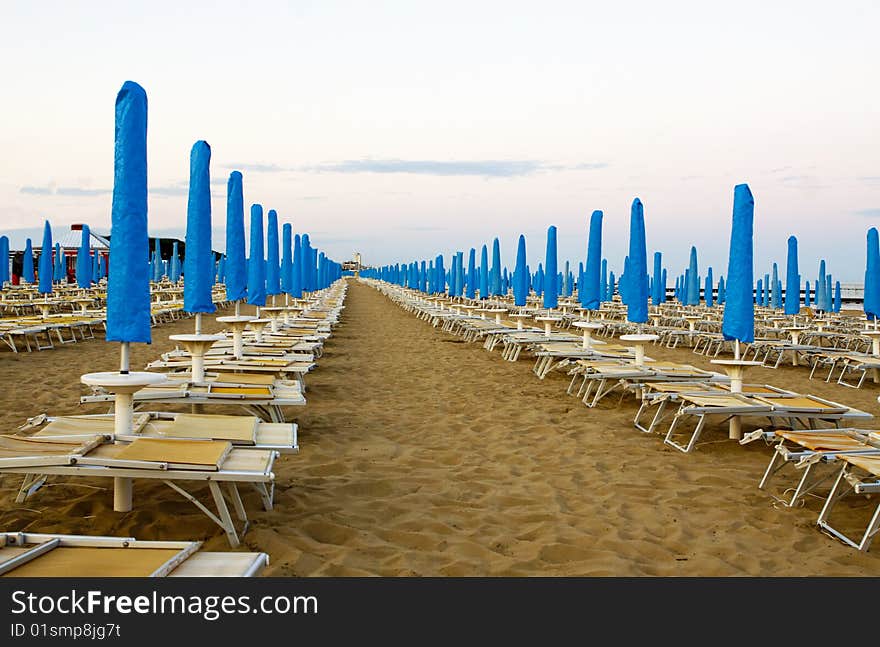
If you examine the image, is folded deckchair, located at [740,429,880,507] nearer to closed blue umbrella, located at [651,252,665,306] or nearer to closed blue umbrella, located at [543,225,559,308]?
closed blue umbrella, located at [543,225,559,308]

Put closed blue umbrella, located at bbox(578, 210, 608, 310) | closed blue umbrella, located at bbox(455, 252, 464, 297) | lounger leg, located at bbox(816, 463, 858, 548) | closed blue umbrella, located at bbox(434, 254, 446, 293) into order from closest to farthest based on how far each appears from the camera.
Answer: lounger leg, located at bbox(816, 463, 858, 548)
closed blue umbrella, located at bbox(578, 210, 608, 310)
closed blue umbrella, located at bbox(455, 252, 464, 297)
closed blue umbrella, located at bbox(434, 254, 446, 293)

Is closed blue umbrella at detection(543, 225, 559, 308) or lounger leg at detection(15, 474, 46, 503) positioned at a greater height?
closed blue umbrella at detection(543, 225, 559, 308)

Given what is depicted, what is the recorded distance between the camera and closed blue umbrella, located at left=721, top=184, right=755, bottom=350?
5.94 m

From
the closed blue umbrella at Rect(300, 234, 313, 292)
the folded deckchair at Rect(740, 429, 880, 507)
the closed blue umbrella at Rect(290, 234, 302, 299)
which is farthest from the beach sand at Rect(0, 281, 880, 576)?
the closed blue umbrella at Rect(300, 234, 313, 292)

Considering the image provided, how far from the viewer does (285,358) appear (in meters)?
7.66

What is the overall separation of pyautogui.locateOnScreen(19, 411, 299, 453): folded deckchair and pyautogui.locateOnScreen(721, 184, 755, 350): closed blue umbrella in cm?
387

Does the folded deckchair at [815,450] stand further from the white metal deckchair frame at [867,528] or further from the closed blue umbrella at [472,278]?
the closed blue umbrella at [472,278]

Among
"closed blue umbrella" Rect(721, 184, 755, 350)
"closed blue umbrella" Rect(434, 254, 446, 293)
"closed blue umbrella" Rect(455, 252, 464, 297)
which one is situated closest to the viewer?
"closed blue umbrella" Rect(721, 184, 755, 350)

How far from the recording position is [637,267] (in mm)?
7762

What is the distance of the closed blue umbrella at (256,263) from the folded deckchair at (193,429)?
4492 mm

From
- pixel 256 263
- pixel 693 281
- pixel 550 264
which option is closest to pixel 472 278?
pixel 693 281

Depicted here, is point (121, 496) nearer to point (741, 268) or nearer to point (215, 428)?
point (215, 428)

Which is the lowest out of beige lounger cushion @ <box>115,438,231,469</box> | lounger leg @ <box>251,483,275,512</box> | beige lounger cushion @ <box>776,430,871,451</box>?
lounger leg @ <box>251,483,275,512</box>
